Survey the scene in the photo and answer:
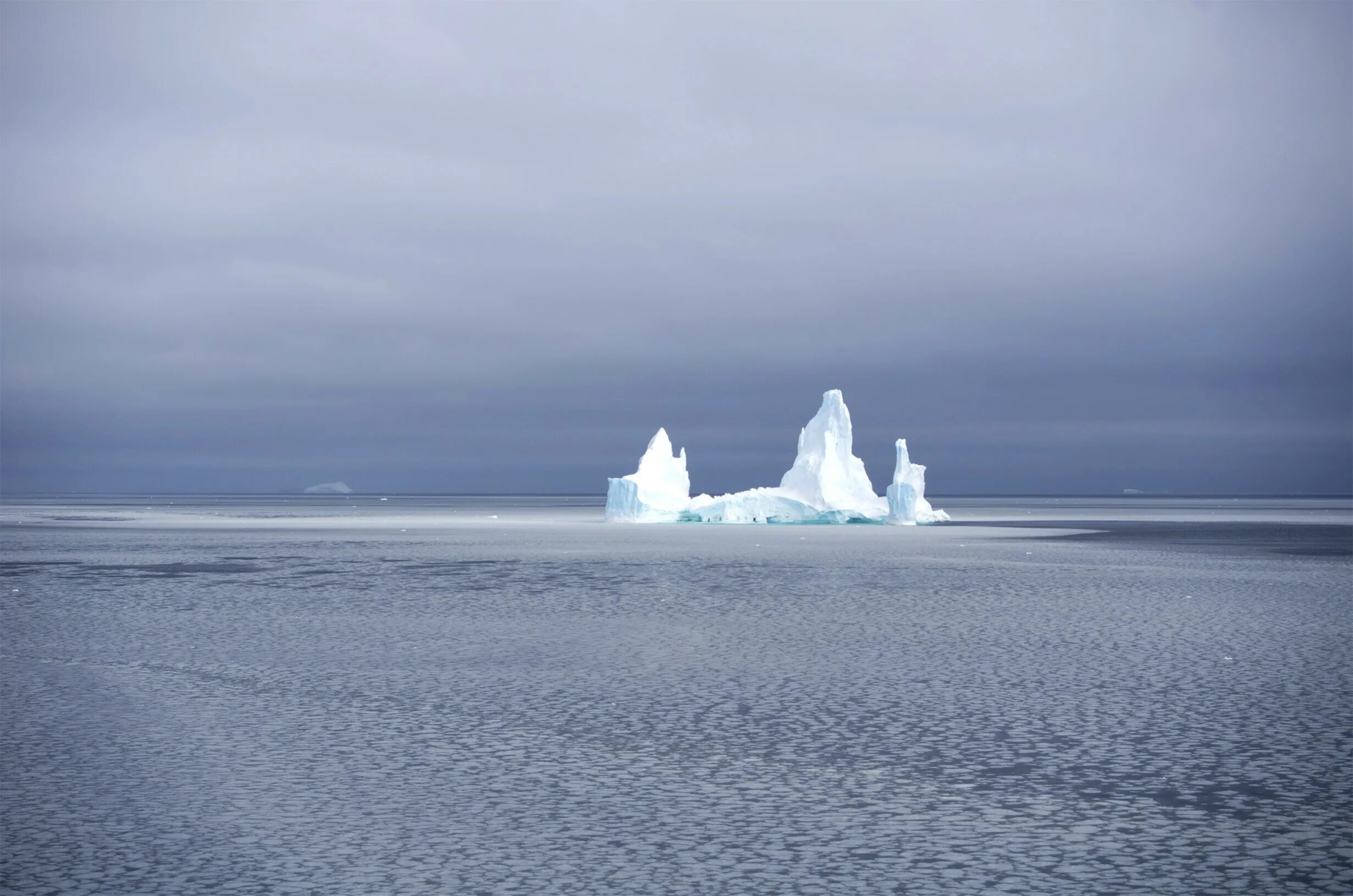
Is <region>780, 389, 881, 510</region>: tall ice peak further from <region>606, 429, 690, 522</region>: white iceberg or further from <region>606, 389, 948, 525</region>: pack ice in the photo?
<region>606, 429, 690, 522</region>: white iceberg

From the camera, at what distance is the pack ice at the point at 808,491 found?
7256 centimetres

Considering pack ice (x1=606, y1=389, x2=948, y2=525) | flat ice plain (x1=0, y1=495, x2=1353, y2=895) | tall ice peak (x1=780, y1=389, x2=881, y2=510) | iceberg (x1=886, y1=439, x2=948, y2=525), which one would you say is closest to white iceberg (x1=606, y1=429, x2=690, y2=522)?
pack ice (x1=606, y1=389, x2=948, y2=525)

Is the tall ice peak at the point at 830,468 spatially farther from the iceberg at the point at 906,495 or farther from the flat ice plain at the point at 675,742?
the flat ice plain at the point at 675,742

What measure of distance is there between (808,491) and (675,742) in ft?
210

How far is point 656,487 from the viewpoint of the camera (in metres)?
78.6

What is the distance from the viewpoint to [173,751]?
1010 cm

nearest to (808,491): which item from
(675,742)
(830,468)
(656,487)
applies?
(830,468)

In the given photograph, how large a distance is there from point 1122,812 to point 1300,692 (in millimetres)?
6330

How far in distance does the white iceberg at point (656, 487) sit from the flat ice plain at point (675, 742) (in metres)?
49.9

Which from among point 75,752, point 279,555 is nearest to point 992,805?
point 75,752

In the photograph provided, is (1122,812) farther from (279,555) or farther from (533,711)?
(279,555)

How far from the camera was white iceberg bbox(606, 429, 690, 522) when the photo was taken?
3009 inches

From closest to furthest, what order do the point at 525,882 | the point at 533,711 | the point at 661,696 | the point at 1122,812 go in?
the point at 525,882 < the point at 1122,812 < the point at 533,711 < the point at 661,696

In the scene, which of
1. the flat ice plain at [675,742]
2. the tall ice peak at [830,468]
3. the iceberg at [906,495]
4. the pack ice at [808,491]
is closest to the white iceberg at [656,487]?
the pack ice at [808,491]
